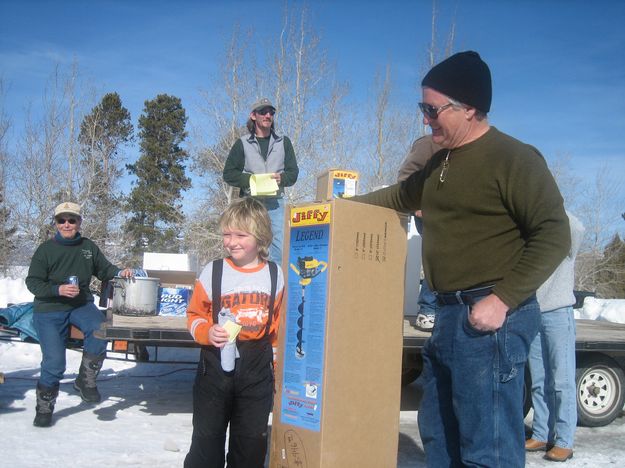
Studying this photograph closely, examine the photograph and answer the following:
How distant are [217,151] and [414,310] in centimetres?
1750

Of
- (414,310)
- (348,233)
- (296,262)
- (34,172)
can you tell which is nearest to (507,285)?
(348,233)

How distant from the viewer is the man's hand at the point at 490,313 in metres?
2.31

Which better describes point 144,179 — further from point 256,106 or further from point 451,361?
point 451,361

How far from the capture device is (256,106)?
608cm

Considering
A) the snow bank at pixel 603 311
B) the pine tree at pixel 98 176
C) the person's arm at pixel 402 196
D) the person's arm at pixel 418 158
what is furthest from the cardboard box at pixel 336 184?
the pine tree at pixel 98 176

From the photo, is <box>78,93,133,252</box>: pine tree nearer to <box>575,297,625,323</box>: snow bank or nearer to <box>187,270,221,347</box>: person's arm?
<box>575,297,625,323</box>: snow bank

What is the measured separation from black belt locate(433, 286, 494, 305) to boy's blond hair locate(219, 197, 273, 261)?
1052mm

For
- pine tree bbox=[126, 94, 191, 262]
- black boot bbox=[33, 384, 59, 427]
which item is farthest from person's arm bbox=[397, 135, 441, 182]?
pine tree bbox=[126, 94, 191, 262]

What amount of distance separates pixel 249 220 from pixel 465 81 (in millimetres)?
1261

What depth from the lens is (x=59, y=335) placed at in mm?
5410

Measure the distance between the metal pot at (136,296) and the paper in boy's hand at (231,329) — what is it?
8.75 ft

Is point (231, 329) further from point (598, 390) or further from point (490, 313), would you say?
point (598, 390)

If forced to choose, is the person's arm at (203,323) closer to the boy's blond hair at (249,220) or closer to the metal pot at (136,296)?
the boy's blond hair at (249,220)

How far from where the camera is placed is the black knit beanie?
2490mm
